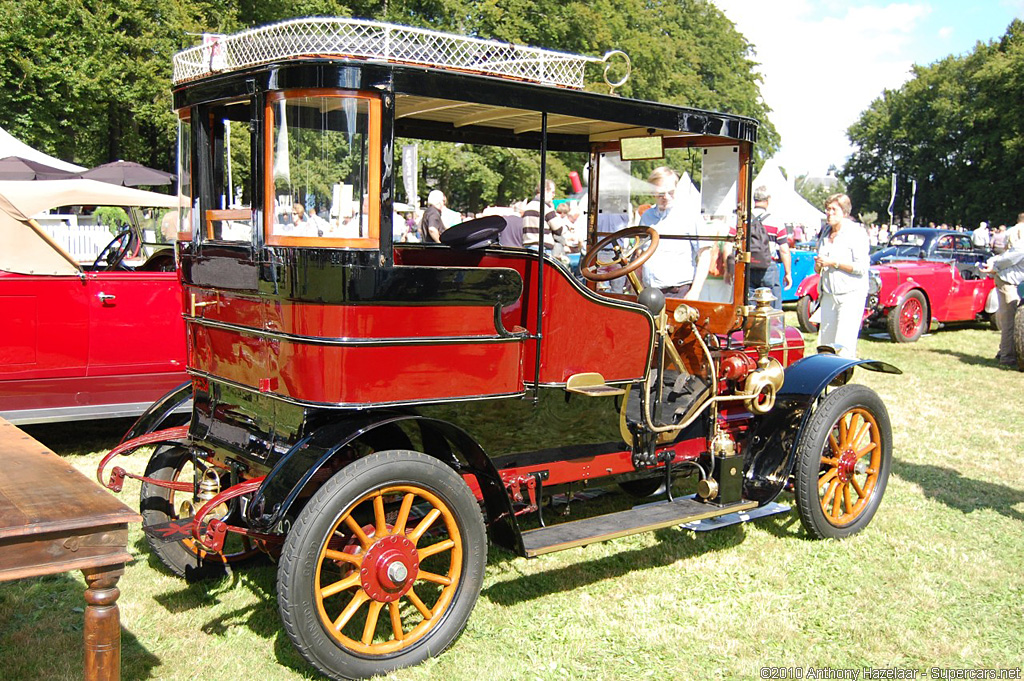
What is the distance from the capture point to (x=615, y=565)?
4.55 metres

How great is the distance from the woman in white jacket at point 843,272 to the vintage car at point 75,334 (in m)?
4.62

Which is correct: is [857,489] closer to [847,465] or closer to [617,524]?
[847,465]

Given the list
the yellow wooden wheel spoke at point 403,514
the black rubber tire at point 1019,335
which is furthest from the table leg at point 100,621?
the black rubber tire at point 1019,335

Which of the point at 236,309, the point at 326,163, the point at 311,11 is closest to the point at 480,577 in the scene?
the point at 236,309

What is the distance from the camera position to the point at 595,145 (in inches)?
193

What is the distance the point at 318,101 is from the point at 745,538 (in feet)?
10.9

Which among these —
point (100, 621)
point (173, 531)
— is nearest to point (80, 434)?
point (173, 531)

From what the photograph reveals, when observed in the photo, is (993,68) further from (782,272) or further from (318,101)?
(318,101)

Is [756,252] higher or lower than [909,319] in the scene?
higher

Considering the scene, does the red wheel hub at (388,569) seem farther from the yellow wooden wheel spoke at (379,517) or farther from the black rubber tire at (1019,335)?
the black rubber tire at (1019,335)

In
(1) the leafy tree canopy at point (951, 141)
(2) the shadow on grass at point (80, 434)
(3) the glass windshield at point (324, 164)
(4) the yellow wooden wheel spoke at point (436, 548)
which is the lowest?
(2) the shadow on grass at point (80, 434)

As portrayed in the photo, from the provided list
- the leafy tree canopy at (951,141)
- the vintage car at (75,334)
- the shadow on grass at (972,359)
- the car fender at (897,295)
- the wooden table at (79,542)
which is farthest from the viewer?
the leafy tree canopy at (951,141)

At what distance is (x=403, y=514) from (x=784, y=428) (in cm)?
246

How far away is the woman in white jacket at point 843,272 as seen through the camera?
6.55 metres
